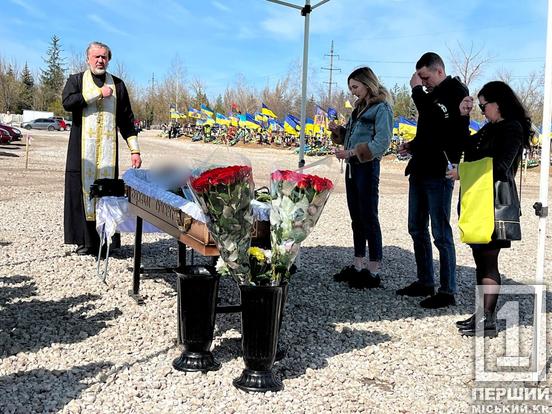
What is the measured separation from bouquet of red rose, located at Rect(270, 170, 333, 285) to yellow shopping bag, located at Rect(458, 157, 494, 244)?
1172mm

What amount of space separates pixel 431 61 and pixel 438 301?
2050 mm

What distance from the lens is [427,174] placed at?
17.3 ft

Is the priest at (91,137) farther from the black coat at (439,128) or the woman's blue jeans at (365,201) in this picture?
the black coat at (439,128)

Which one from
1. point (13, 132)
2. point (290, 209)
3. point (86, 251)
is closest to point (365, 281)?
point (290, 209)

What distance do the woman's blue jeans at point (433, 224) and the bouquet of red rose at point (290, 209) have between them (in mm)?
1794

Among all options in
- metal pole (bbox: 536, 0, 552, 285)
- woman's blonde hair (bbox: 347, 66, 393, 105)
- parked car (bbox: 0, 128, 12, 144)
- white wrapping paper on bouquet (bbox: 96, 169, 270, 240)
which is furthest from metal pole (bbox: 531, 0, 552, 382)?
parked car (bbox: 0, 128, 12, 144)

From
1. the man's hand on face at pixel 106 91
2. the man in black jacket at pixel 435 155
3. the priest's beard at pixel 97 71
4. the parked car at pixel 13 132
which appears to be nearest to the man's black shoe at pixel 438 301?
the man in black jacket at pixel 435 155

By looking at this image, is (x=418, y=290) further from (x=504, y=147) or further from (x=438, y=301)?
(x=504, y=147)

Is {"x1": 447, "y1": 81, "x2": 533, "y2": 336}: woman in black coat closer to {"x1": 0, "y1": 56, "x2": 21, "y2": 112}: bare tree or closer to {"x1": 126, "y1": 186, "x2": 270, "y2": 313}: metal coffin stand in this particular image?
{"x1": 126, "y1": 186, "x2": 270, "y2": 313}: metal coffin stand

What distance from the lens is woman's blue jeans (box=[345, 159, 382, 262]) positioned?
5.71m

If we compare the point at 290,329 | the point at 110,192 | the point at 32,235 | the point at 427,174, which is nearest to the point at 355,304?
the point at 290,329

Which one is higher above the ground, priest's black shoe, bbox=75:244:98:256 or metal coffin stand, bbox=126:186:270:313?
metal coffin stand, bbox=126:186:270:313

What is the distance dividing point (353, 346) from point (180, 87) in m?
77.1

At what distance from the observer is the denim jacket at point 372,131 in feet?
17.9
